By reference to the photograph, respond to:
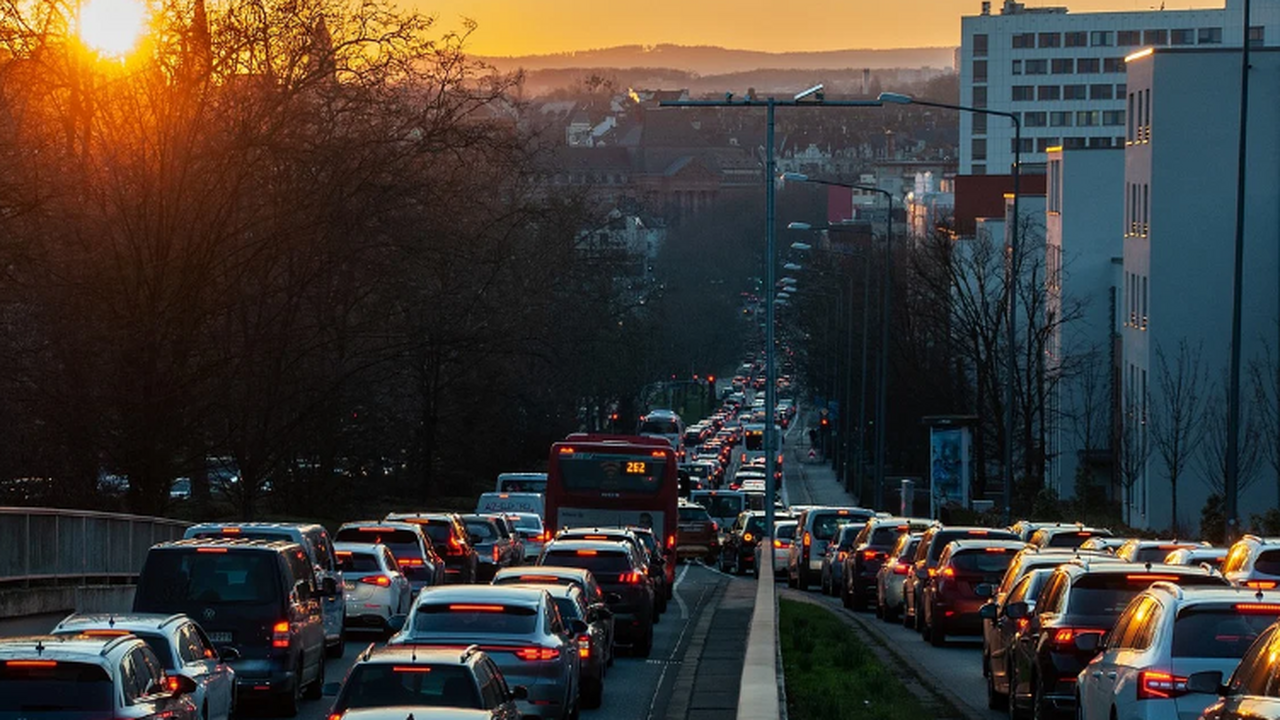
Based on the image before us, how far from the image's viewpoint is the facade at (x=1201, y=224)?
221 feet

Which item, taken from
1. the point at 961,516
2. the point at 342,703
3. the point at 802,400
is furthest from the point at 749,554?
the point at 802,400

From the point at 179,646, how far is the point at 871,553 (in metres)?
25.6

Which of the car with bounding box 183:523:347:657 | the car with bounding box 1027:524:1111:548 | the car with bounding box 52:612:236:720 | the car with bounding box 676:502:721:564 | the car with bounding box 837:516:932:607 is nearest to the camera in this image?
the car with bounding box 52:612:236:720

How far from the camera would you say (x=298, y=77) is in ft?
155

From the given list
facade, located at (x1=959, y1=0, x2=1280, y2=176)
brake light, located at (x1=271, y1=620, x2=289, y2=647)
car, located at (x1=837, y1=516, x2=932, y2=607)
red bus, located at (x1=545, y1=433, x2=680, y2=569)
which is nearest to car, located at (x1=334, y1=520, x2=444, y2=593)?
car, located at (x1=837, y1=516, x2=932, y2=607)

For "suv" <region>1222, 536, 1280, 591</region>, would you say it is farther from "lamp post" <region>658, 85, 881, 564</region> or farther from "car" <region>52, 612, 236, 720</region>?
"lamp post" <region>658, 85, 881, 564</region>

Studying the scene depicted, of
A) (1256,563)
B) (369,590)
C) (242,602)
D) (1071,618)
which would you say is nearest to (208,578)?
(242,602)

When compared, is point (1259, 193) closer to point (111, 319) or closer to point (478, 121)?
point (478, 121)

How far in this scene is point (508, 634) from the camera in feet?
65.0

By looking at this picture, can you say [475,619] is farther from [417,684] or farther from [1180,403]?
[1180,403]

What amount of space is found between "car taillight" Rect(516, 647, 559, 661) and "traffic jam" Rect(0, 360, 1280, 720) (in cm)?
2

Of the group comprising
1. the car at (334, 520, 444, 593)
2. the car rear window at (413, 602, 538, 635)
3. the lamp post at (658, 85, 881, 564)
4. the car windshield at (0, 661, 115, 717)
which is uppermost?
the lamp post at (658, 85, 881, 564)

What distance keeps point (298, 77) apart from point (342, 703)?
34.2 meters

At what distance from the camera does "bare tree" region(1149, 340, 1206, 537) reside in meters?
63.5
